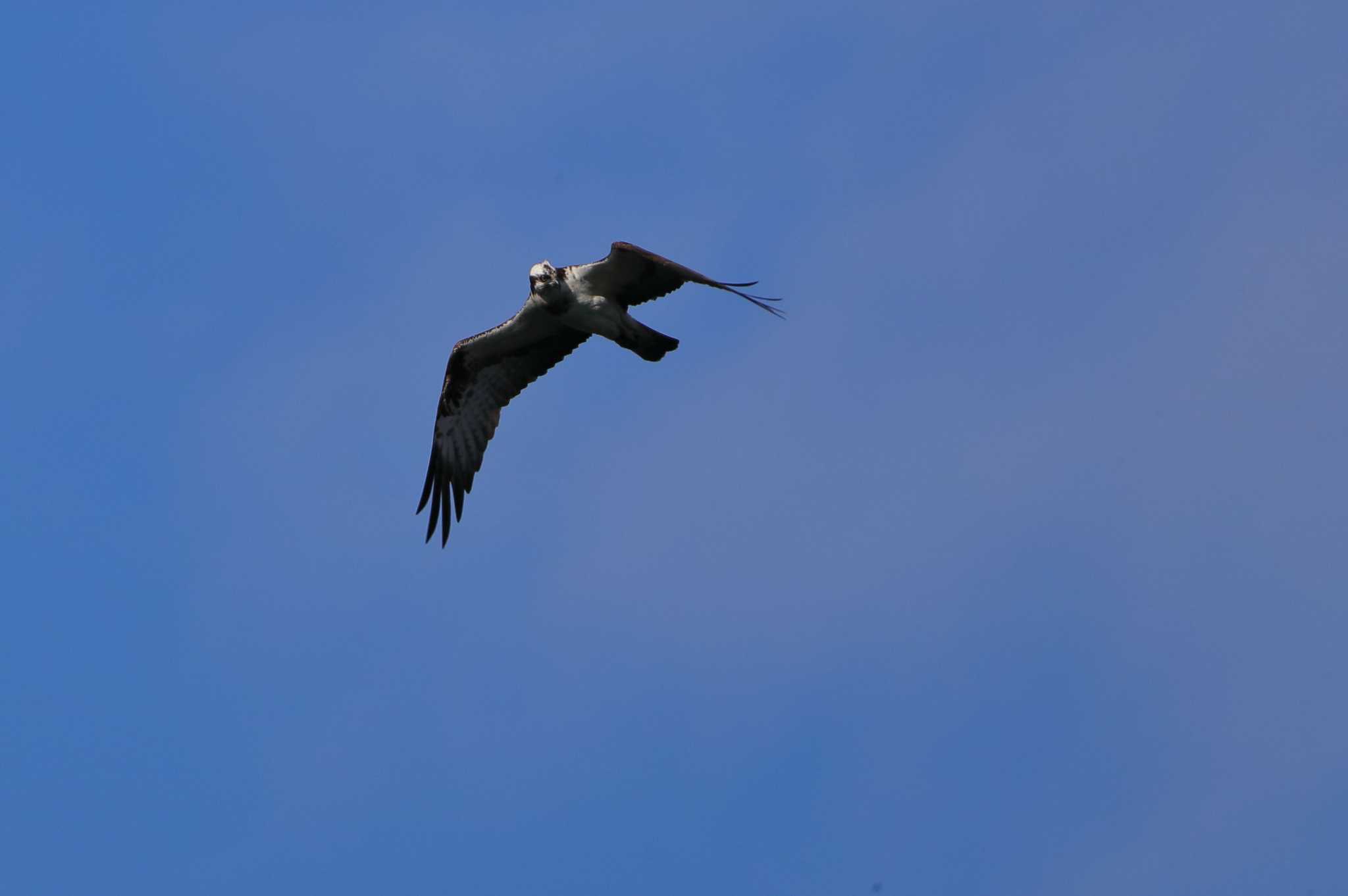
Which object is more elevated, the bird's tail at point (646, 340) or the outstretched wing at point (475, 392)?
the outstretched wing at point (475, 392)

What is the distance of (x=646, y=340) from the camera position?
1627 centimetres

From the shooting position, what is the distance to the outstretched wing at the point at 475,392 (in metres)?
17.5

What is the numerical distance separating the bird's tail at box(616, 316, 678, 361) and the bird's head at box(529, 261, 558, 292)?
856mm

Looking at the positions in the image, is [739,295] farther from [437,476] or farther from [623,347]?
[437,476]

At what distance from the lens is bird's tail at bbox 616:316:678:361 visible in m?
16.2

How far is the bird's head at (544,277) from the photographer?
53.2 ft

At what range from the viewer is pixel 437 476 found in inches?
713

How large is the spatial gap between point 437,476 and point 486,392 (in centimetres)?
116

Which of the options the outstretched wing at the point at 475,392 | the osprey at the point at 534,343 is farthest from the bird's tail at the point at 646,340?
the outstretched wing at the point at 475,392

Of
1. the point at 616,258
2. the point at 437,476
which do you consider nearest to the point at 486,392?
the point at 437,476

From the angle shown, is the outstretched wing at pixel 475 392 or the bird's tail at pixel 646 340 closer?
the bird's tail at pixel 646 340

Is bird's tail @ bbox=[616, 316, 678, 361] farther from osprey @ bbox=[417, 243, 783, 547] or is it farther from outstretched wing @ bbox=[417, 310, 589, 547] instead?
outstretched wing @ bbox=[417, 310, 589, 547]

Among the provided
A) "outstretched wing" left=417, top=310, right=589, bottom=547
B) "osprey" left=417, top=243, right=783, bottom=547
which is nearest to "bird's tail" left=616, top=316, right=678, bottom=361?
"osprey" left=417, top=243, right=783, bottom=547

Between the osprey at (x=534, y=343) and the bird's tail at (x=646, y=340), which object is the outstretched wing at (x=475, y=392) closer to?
the osprey at (x=534, y=343)
